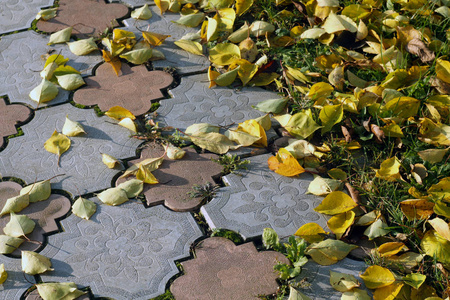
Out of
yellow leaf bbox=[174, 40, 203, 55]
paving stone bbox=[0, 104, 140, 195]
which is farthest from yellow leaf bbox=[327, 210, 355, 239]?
yellow leaf bbox=[174, 40, 203, 55]

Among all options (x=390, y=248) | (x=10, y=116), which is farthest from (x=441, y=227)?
(x=10, y=116)

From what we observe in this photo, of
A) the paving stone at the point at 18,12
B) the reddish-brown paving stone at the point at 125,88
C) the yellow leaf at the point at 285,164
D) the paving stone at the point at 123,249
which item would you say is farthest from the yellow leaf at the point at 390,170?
the paving stone at the point at 18,12

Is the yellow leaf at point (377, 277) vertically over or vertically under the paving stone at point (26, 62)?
under

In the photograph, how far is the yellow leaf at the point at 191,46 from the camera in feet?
11.9

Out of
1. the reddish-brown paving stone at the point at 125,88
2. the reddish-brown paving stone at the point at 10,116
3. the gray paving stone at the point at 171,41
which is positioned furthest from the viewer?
the gray paving stone at the point at 171,41

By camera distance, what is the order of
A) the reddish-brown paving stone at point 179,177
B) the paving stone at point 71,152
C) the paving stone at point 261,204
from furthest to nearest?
the paving stone at point 71,152 → the reddish-brown paving stone at point 179,177 → the paving stone at point 261,204

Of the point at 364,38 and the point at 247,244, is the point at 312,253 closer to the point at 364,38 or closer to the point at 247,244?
the point at 247,244

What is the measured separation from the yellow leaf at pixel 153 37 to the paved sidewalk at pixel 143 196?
0.05 meters

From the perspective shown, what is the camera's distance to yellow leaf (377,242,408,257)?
7.77 ft

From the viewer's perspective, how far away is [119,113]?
3127 mm

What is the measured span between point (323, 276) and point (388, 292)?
264 mm

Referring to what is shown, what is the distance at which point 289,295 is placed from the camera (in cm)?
222

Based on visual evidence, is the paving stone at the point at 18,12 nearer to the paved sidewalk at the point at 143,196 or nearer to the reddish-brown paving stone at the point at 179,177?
the paved sidewalk at the point at 143,196

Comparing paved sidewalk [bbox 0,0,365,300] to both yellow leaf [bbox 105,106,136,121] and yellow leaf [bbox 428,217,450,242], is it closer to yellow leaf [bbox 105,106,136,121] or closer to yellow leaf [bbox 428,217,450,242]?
yellow leaf [bbox 105,106,136,121]
